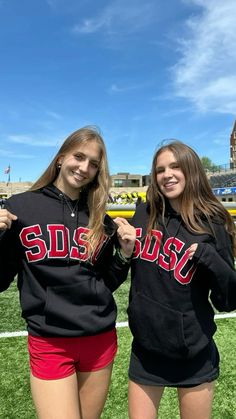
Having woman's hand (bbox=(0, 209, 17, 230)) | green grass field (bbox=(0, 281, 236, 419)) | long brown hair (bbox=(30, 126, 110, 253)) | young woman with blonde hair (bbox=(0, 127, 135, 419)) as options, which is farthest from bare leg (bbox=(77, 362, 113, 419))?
green grass field (bbox=(0, 281, 236, 419))

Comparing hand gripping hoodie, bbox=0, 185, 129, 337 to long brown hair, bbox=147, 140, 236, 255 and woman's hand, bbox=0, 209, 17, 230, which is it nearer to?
woman's hand, bbox=0, 209, 17, 230

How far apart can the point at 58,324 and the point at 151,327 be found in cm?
47

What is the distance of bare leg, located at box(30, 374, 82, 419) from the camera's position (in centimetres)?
174

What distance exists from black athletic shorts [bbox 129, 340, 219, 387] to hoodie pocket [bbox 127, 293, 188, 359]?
56 millimetres

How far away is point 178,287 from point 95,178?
2.51 ft

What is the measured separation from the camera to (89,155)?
6.59 feet

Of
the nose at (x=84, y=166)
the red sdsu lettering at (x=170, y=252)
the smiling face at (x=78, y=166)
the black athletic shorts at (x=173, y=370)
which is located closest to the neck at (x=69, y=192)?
the smiling face at (x=78, y=166)

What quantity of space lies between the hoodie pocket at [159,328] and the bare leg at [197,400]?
0.20 metres

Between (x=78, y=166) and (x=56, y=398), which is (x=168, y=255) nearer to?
(x=78, y=166)

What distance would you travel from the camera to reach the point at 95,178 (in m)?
2.14

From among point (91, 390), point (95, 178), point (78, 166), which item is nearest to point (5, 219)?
point (78, 166)

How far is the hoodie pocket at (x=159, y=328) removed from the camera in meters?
1.84

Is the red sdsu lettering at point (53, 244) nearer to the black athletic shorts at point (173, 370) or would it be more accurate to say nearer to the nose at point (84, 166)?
the nose at point (84, 166)

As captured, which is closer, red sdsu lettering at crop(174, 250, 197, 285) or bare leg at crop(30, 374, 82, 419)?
bare leg at crop(30, 374, 82, 419)
